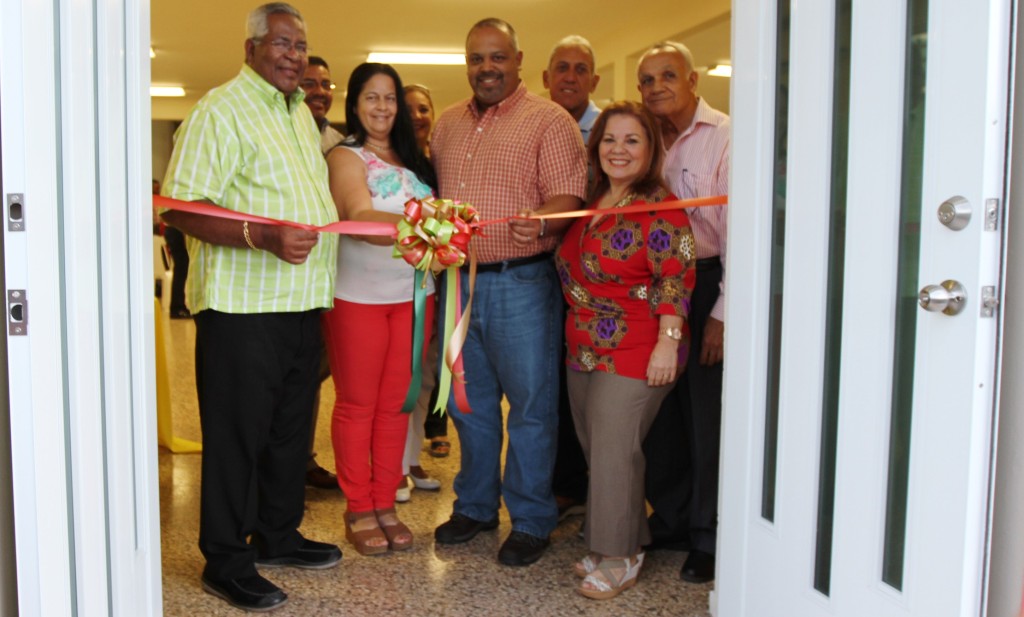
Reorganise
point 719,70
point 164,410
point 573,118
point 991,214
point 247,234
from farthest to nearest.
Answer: point 719,70 → point 164,410 → point 573,118 → point 247,234 → point 991,214

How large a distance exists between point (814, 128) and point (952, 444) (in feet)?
2.54

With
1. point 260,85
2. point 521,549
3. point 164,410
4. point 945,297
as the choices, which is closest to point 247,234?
point 260,85

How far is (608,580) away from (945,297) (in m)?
1.54

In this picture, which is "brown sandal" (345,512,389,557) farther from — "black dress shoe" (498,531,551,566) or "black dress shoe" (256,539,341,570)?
"black dress shoe" (498,531,551,566)

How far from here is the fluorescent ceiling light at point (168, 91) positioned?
13344 mm

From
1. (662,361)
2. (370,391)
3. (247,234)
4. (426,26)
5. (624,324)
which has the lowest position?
(370,391)

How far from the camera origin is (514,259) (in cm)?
321

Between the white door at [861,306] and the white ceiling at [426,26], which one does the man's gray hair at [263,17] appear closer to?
the white door at [861,306]

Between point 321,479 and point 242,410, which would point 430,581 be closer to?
point 242,410

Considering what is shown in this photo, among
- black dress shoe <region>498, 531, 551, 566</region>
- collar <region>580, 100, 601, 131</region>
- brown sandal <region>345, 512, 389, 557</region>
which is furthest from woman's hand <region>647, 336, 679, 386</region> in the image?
collar <region>580, 100, 601, 131</region>

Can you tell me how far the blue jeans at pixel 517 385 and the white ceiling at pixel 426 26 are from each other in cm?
489

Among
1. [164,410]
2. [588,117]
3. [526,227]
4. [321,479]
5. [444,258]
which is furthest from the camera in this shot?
[164,410]

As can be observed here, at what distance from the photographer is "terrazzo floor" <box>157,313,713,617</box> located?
9.34 ft

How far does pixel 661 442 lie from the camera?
3336mm
